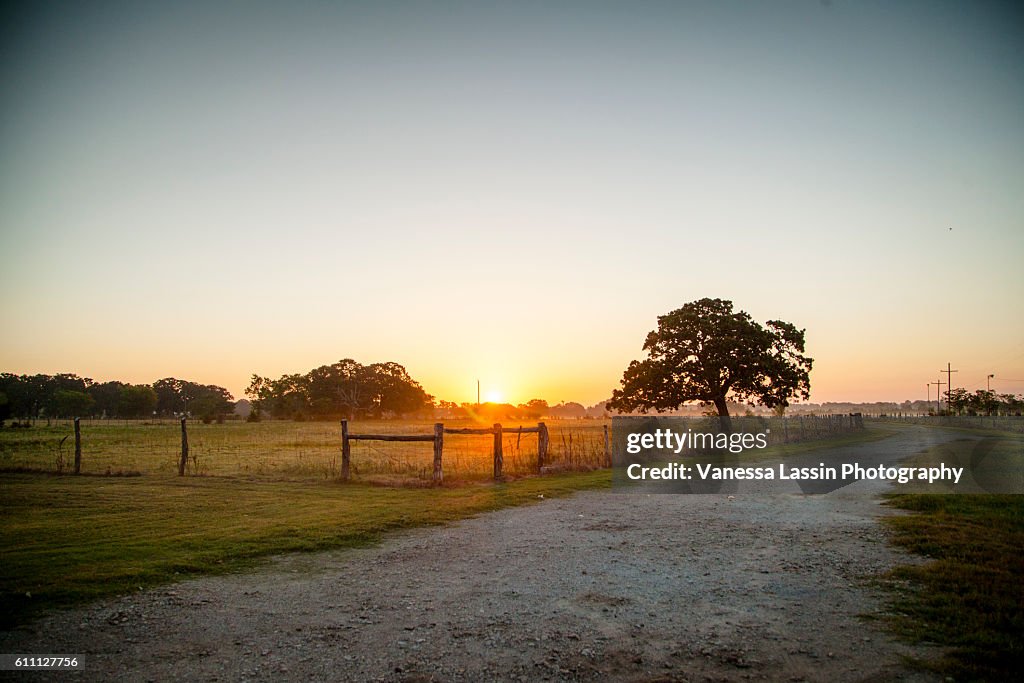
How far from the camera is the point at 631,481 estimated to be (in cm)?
1948

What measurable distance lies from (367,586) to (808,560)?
6.37 meters

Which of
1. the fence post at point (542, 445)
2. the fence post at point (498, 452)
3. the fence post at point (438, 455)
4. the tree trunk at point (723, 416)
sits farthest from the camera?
the tree trunk at point (723, 416)

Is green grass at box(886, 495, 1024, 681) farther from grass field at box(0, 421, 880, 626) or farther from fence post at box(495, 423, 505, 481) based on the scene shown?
fence post at box(495, 423, 505, 481)

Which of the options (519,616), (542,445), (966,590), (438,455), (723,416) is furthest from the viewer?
(723,416)

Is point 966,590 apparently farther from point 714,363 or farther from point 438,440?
point 714,363

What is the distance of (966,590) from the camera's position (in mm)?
7031

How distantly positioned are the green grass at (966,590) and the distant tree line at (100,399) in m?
96.9

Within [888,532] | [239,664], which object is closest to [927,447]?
[888,532]

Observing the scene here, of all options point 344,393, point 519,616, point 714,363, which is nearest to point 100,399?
point 344,393

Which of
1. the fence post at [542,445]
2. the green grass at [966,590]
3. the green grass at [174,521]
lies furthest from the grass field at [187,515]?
the green grass at [966,590]

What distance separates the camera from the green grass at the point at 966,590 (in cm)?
518

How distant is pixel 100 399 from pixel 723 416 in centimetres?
14371

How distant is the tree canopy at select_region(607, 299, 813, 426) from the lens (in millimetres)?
36750

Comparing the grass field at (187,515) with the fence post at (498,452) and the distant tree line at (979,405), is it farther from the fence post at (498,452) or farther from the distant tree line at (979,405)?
the distant tree line at (979,405)
